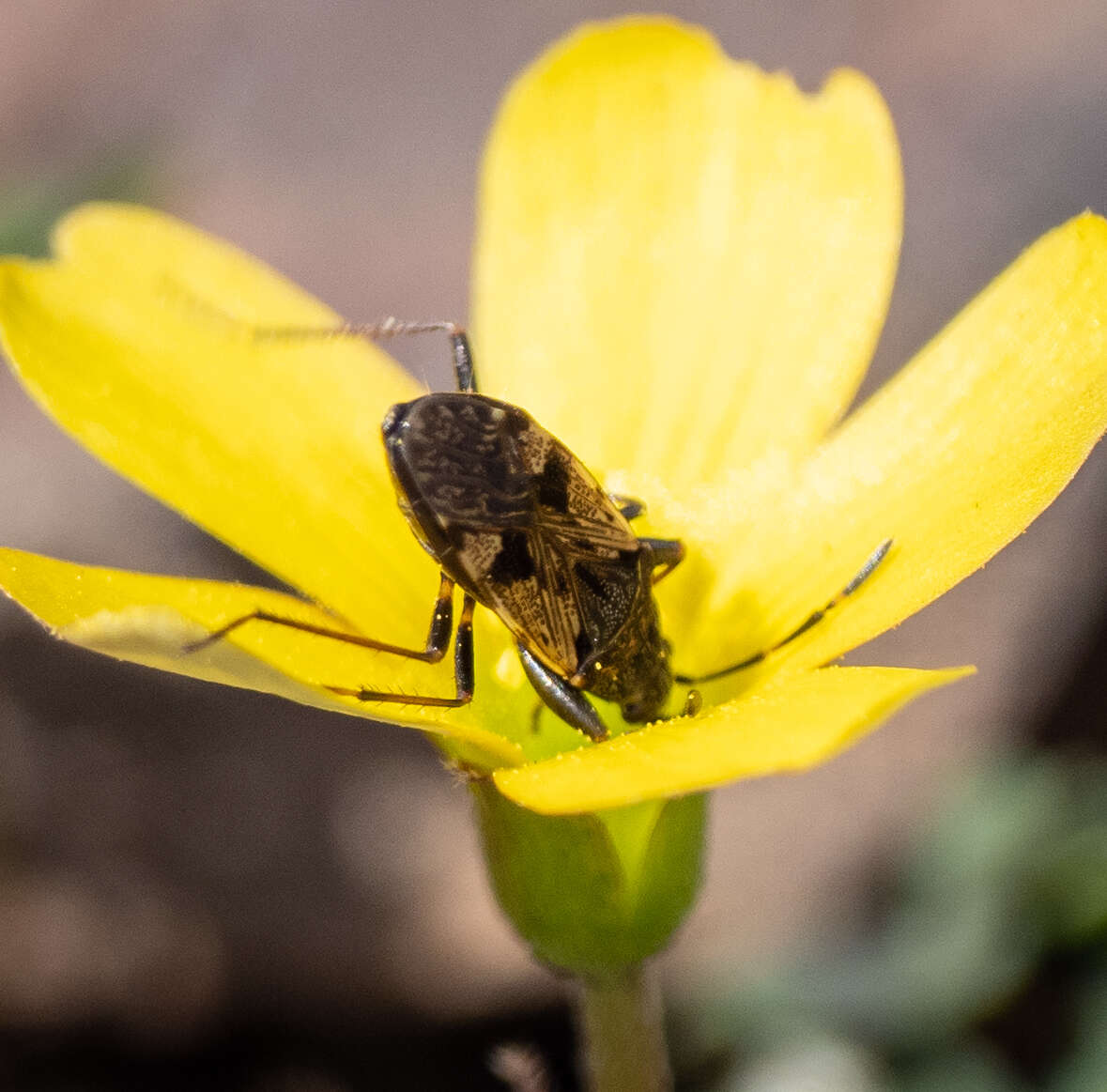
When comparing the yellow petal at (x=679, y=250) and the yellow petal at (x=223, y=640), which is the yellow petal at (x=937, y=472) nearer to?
the yellow petal at (x=679, y=250)

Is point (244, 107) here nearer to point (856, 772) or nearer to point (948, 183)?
point (948, 183)

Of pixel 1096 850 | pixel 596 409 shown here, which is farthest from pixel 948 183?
pixel 596 409

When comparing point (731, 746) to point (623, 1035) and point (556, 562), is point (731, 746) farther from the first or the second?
point (623, 1035)

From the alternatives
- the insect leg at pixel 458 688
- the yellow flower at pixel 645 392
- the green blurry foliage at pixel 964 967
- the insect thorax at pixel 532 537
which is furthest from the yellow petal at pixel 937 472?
the green blurry foliage at pixel 964 967

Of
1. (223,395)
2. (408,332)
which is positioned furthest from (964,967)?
(223,395)

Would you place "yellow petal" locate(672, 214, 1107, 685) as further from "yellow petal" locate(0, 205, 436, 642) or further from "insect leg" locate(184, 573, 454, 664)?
"yellow petal" locate(0, 205, 436, 642)

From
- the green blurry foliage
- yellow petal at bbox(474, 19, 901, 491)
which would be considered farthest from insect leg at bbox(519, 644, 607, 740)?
the green blurry foliage
